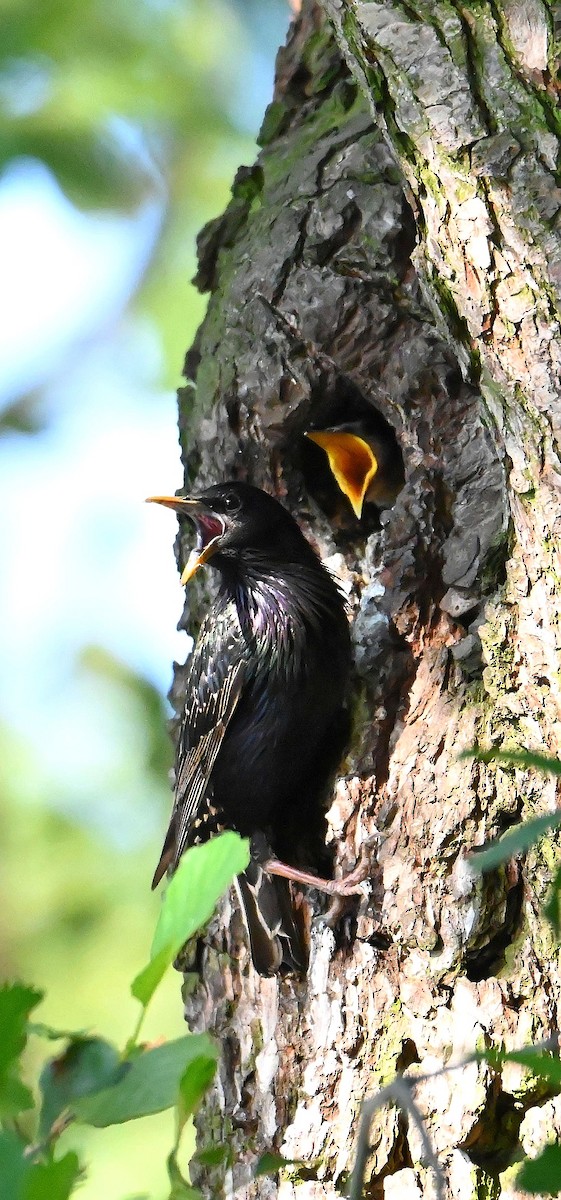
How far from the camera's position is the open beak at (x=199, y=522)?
2.94 meters

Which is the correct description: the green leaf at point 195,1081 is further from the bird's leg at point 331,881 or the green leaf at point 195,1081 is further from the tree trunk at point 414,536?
the bird's leg at point 331,881

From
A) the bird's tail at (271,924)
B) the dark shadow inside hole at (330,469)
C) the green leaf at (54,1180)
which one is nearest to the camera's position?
the green leaf at (54,1180)

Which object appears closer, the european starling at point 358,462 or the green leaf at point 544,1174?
the green leaf at point 544,1174

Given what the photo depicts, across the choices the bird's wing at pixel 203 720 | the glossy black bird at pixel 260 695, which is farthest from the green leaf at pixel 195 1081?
the bird's wing at pixel 203 720

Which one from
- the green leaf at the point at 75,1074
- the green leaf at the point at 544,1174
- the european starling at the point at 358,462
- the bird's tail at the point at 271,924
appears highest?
the european starling at the point at 358,462

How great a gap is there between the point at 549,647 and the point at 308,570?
1.17 m

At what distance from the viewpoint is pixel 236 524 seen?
2904mm

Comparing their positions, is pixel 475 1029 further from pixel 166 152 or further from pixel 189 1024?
pixel 166 152

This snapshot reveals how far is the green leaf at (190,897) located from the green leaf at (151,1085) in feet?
0.12

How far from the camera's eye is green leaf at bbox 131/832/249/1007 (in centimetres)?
59

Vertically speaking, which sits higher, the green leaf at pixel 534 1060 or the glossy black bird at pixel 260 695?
the glossy black bird at pixel 260 695

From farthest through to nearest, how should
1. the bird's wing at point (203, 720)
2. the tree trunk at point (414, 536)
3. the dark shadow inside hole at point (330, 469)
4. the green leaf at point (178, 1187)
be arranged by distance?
1. the dark shadow inside hole at point (330, 469)
2. the bird's wing at point (203, 720)
3. the tree trunk at point (414, 536)
4. the green leaf at point (178, 1187)

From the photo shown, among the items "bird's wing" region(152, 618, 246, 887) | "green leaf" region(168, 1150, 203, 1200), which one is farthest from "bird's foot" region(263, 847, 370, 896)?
"green leaf" region(168, 1150, 203, 1200)

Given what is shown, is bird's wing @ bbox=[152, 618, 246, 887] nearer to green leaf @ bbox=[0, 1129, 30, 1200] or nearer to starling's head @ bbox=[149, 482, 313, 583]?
starling's head @ bbox=[149, 482, 313, 583]
